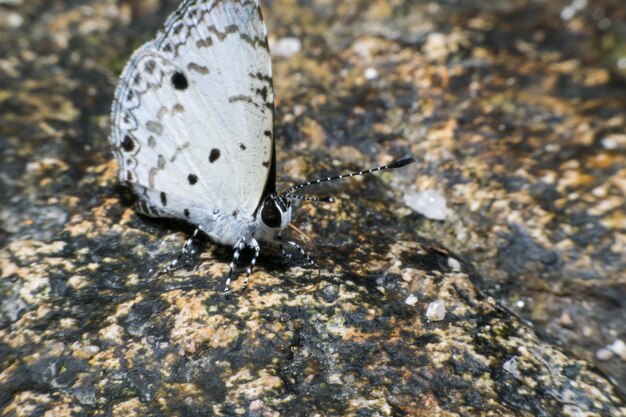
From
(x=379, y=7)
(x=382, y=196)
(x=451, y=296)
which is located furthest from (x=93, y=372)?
(x=379, y=7)

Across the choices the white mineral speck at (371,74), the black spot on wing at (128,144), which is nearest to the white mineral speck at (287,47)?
the white mineral speck at (371,74)

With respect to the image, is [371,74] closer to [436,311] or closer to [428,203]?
[428,203]

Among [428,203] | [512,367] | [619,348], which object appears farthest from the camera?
[428,203]

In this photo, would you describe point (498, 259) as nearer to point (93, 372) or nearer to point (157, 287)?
point (157, 287)

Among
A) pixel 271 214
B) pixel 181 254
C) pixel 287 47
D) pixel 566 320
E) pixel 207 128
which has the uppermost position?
pixel 287 47

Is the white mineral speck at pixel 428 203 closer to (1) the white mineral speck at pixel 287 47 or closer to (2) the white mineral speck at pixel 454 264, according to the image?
(2) the white mineral speck at pixel 454 264

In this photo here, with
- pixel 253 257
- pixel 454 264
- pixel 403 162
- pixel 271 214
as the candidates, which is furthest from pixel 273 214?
pixel 454 264

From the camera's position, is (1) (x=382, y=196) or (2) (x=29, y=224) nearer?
(2) (x=29, y=224)
